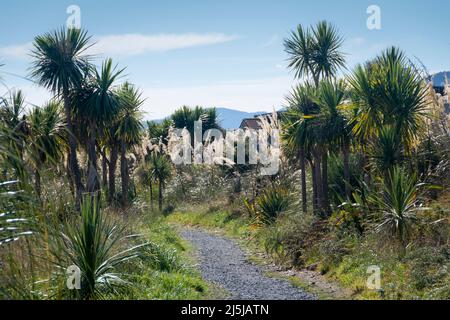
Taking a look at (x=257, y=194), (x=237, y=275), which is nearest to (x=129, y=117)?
(x=257, y=194)

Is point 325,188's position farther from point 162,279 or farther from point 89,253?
point 89,253

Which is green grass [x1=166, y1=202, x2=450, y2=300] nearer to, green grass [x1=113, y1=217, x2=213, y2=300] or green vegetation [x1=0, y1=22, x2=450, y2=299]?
green vegetation [x1=0, y1=22, x2=450, y2=299]

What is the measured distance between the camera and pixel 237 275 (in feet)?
33.2

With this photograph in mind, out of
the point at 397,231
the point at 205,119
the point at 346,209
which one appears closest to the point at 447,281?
the point at 397,231

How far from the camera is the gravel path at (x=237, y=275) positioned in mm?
8438

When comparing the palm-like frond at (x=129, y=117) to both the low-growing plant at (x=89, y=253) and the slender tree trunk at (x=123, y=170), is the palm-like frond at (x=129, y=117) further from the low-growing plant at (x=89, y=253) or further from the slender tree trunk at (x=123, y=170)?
the low-growing plant at (x=89, y=253)

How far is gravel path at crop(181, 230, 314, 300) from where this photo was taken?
27.7ft

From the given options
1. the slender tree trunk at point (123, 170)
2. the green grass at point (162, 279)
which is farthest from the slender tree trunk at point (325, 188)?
the slender tree trunk at point (123, 170)

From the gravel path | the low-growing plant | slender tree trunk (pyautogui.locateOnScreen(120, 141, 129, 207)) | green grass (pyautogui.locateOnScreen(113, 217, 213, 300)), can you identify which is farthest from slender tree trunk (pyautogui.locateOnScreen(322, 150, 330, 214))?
slender tree trunk (pyautogui.locateOnScreen(120, 141, 129, 207))

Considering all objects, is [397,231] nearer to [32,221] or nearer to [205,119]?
[32,221]

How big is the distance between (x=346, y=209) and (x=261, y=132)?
23.9ft

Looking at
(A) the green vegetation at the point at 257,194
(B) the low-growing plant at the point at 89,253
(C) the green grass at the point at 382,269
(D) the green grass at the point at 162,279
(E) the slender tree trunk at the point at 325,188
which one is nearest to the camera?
(A) the green vegetation at the point at 257,194

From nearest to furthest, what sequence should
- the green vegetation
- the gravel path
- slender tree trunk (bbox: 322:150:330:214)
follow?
1. the green vegetation
2. the gravel path
3. slender tree trunk (bbox: 322:150:330:214)
